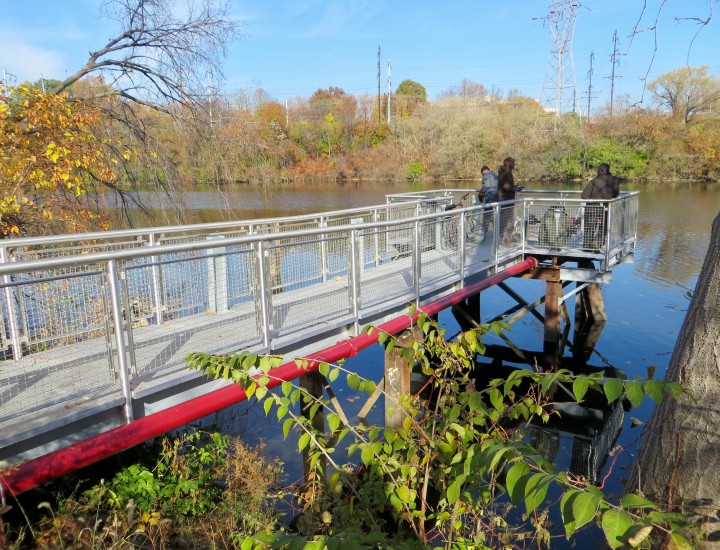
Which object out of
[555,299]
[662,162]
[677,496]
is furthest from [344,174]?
[677,496]

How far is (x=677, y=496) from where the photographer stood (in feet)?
7.79

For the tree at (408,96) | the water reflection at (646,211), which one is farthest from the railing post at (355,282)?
the tree at (408,96)

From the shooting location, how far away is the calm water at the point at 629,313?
27.7ft

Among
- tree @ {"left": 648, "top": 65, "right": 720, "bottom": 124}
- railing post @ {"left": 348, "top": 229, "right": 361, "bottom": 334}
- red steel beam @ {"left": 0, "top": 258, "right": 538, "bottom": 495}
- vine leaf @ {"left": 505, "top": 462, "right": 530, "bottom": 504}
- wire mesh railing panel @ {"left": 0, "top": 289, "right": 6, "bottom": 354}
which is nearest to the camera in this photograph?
vine leaf @ {"left": 505, "top": 462, "right": 530, "bottom": 504}

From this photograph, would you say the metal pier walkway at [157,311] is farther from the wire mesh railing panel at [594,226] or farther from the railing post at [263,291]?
the wire mesh railing panel at [594,226]

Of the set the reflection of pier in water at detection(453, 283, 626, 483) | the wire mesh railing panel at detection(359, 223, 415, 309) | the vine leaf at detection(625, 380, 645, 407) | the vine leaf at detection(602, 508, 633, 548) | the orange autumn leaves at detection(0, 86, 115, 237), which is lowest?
the reflection of pier in water at detection(453, 283, 626, 483)

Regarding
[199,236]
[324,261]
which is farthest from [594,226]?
[199,236]

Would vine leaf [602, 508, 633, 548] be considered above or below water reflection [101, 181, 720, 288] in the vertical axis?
above

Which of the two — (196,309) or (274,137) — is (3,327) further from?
(274,137)

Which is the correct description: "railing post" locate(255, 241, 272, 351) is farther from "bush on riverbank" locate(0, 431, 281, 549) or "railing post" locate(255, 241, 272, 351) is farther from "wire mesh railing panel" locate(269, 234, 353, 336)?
"bush on riverbank" locate(0, 431, 281, 549)

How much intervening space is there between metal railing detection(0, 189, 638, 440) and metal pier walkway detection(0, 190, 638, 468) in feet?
0.04

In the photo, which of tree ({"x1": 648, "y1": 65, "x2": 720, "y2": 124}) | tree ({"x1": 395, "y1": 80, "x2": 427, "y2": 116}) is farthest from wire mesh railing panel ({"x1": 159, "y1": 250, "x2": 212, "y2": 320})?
tree ({"x1": 395, "y1": 80, "x2": 427, "y2": 116})

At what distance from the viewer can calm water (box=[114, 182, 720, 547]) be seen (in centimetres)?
845

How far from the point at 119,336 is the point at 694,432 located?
11.5ft
